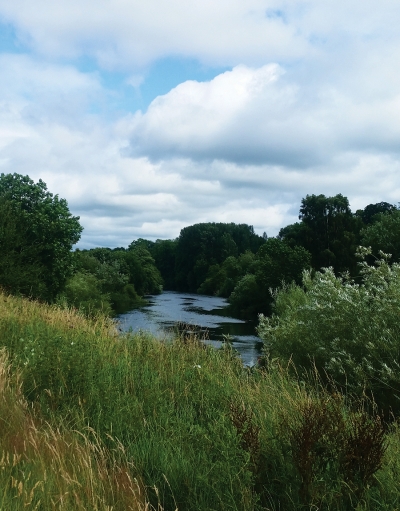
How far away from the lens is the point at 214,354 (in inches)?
350

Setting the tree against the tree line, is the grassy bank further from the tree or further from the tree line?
the tree

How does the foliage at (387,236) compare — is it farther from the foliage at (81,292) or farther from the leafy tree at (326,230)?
the foliage at (81,292)

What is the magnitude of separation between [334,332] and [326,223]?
4763 cm

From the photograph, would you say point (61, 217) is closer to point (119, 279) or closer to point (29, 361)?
point (29, 361)

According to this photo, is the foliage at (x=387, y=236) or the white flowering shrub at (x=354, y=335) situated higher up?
the foliage at (x=387, y=236)

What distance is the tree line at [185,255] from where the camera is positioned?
3002cm

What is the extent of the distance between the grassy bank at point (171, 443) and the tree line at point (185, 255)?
17.4 feet

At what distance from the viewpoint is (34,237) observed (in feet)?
103

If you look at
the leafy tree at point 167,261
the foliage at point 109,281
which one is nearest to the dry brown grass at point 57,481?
the foliage at point 109,281

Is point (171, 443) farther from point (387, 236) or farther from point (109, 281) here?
point (109, 281)

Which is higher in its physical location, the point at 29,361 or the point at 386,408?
the point at 29,361

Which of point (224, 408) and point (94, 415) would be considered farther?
point (224, 408)

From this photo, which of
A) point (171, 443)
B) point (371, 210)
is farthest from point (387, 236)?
point (171, 443)

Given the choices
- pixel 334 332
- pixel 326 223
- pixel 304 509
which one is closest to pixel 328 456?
pixel 304 509
